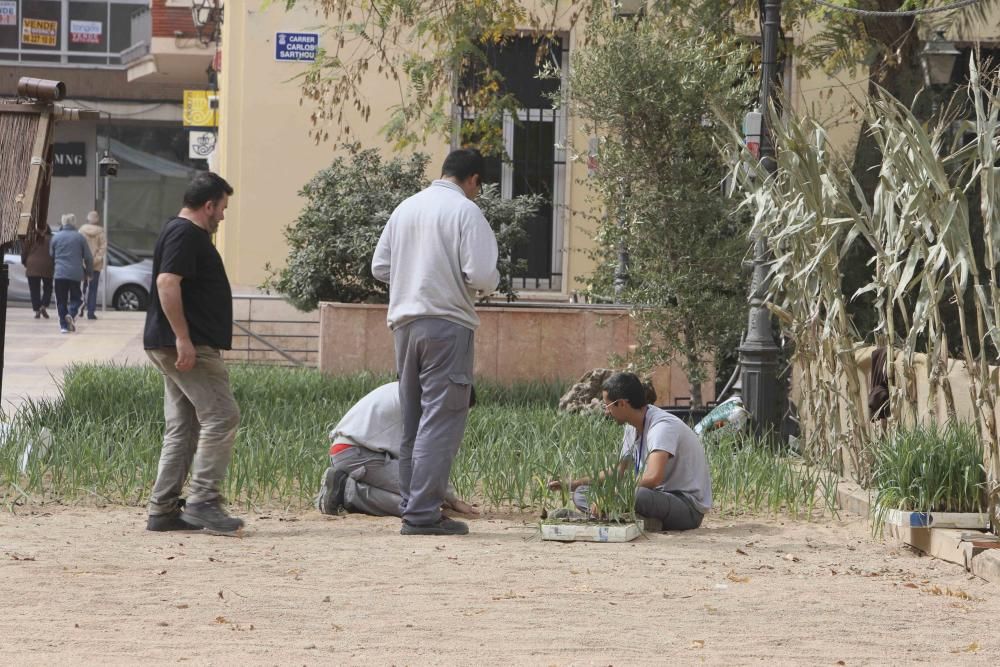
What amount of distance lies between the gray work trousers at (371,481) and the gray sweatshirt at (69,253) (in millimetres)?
16368

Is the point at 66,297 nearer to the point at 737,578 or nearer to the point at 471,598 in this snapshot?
the point at 737,578

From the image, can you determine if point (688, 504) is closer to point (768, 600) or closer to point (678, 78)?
point (768, 600)

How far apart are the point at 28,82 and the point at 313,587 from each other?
5.36 meters

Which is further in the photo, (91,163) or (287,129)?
(91,163)

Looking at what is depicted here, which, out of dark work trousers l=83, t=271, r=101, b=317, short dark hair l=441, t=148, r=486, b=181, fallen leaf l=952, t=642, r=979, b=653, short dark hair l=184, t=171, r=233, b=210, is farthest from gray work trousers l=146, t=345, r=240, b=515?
dark work trousers l=83, t=271, r=101, b=317

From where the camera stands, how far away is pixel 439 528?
7.58 meters

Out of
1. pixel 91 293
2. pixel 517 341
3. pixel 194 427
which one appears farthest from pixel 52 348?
pixel 194 427

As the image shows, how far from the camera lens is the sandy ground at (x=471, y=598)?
5.26m

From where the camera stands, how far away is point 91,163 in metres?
37.7

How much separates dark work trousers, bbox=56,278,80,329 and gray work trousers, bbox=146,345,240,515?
50.7 feet

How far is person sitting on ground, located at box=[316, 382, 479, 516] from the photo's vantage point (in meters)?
8.25

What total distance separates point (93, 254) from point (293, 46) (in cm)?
1038

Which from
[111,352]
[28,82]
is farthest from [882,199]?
[111,352]

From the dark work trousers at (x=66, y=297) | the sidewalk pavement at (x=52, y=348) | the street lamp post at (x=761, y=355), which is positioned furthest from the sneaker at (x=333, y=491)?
the dark work trousers at (x=66, y=297)
